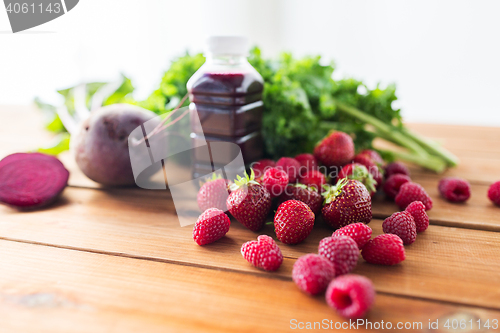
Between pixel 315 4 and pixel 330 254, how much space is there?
10.2ft

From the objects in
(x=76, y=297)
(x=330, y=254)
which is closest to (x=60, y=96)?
(x=76, y=297)

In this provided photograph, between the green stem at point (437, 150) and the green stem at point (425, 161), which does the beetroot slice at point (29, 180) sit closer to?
the green stem at point (425, 161)

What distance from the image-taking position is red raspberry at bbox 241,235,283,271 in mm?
891

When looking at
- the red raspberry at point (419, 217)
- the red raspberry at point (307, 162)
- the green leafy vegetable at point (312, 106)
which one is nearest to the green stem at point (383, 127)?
the green leafy vegetable at point (312, 106)

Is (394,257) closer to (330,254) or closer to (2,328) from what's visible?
(330,254)

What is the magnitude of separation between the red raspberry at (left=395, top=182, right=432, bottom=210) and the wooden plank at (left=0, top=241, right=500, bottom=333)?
489mm

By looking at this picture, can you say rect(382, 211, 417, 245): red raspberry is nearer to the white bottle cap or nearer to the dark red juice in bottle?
the dark red juice in bottle

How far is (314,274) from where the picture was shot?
31.0 inches

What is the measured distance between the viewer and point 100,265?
94 centimetres

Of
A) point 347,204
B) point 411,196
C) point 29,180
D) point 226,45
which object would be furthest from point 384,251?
point 29,180

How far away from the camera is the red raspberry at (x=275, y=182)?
112cm

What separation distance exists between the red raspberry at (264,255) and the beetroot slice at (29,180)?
31.4 inches

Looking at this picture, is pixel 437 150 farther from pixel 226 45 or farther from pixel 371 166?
pixel 226 45

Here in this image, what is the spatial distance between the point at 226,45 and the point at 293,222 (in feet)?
2.03
